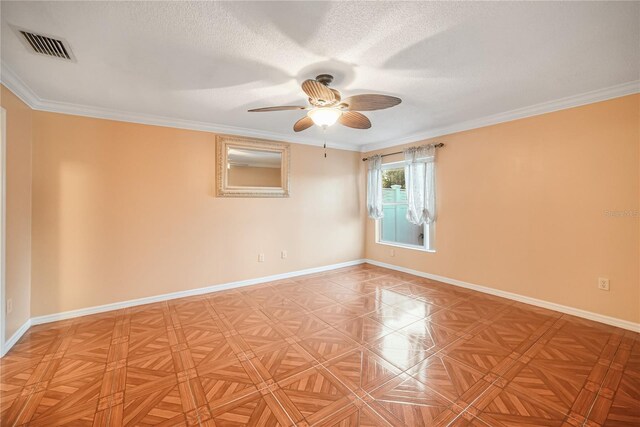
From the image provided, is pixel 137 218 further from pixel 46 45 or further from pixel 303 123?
pixel 303 123

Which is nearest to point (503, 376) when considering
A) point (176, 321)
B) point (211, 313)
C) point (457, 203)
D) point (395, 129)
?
point (457, 203)

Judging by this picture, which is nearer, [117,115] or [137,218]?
[117,115]

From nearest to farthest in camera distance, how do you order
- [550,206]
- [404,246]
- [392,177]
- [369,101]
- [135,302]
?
1. [369,101]
2. [550,206]
3. [135,302]
4. [404,246]
5. [392,177]

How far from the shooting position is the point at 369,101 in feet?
6.81

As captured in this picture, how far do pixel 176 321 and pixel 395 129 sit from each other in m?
3.78

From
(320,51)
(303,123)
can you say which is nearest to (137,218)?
(303,123)

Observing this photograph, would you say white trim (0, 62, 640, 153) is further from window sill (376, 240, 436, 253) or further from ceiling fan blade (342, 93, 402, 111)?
ceiling fan blade (342, 93, 402, 111)

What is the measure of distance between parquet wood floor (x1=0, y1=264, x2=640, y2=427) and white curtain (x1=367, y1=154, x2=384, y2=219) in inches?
85.0

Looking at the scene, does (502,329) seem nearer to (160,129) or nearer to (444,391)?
(444,391)

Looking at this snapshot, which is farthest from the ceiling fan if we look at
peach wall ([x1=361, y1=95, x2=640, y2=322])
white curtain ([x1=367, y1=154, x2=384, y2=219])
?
white curtain ([x1=367, y1=154, x2=384, y2=219])

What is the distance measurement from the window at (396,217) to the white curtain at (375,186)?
0.47 feet

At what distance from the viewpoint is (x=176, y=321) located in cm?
280

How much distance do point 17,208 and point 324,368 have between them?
3.07m

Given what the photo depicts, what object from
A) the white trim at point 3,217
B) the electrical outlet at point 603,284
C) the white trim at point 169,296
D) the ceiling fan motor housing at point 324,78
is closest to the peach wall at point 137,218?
the white trim at point 169,296
